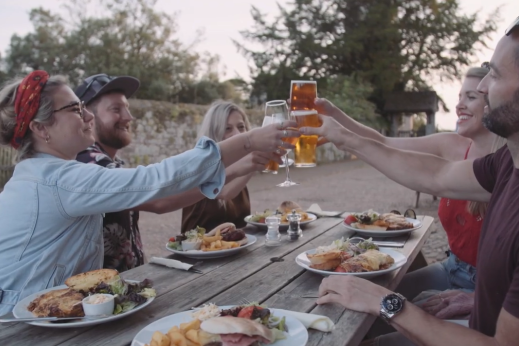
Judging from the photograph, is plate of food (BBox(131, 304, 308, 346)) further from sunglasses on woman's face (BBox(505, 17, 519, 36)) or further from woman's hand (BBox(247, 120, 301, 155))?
sunglasses on woman's face (BBox(505, 17, 519, 36))

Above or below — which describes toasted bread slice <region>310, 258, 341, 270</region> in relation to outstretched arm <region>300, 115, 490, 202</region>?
below

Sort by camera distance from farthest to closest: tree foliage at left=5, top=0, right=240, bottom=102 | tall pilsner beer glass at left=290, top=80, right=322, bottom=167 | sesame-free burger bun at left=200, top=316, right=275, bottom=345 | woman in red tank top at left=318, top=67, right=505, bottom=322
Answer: tree foliage at left=5, top=0, right=240, bottom=102, woman in red tank top at left=318, top=67, right=505, bottom=322, tall pilsner beer glass at left=290, top=80, right=322, bottom=167, sesame-free burger bun at left=200, top=316, right=275, bottom=345

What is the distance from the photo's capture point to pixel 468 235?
2967 mm

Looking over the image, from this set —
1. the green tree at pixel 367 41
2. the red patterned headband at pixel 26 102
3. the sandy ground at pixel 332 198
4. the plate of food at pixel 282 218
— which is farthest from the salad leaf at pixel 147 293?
the green tree at pixel 367 41

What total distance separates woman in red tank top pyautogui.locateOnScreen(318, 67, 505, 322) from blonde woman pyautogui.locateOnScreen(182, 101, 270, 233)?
0.97 metres

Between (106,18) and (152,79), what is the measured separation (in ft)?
11.7

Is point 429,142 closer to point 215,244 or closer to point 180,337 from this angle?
point 215,244

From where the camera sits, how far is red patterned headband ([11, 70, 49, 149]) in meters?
2.12

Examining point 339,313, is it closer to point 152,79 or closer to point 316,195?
point 316,195

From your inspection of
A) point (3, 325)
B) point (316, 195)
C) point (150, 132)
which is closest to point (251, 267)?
point (3, 325)

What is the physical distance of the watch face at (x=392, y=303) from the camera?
1713 mm

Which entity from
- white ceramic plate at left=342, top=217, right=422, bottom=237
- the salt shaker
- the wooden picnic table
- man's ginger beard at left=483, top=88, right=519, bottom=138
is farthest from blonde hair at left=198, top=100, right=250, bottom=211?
man's ginger beard at left=483, top=88, right=519, bottom=138

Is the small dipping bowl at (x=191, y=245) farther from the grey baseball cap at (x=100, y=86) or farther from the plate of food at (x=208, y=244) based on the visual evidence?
the grey baseball cap at (x=100, y=86)

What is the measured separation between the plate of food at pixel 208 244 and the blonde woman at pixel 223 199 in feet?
2.42
